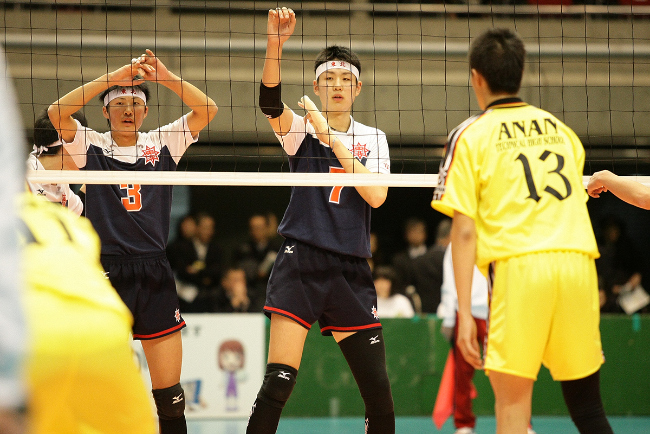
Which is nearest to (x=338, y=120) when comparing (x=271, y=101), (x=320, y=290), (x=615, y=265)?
(x=271, y=101)

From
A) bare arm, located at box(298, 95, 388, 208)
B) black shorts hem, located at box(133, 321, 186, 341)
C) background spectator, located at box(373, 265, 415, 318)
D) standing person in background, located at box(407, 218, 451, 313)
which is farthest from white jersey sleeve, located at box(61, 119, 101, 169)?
standing person in background, located at box(407, 218, 451, 313)

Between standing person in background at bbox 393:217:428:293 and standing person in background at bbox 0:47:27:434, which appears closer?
standing person in background at bbox 0:47:27:434

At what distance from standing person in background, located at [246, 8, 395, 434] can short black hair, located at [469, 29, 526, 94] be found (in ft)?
3.43

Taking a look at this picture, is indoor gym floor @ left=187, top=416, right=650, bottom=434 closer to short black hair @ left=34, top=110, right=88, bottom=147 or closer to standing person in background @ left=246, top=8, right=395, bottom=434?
standing person in background @ left=246, top=8, right=395, bottom=434

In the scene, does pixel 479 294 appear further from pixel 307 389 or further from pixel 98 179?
pixel 98 179

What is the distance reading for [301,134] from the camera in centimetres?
400

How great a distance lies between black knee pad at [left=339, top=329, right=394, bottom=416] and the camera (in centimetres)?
366

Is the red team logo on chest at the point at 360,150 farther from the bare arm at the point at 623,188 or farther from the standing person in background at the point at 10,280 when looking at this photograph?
the standing person in background at the point at 10,280

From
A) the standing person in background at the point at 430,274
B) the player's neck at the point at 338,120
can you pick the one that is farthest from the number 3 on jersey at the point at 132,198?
the standing person in background at the point at 430,274

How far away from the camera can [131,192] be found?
12.8 feet

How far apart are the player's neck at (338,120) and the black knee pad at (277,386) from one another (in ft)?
4.57

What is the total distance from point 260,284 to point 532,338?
675cm

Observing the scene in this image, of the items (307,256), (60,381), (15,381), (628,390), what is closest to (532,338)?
(307,256)

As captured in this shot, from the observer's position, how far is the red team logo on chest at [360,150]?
4.09m
